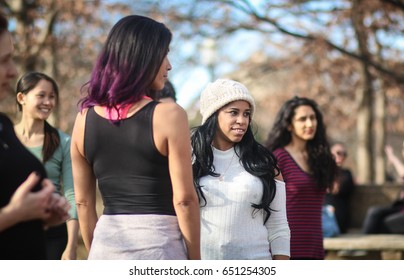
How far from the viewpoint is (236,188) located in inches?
149

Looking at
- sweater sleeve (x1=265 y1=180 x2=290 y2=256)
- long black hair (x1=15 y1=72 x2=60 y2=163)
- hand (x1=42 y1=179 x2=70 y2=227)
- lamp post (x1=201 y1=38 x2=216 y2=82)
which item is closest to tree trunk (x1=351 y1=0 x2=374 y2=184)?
lamp post (x1=201 y1=38 x2=216 y2=82)

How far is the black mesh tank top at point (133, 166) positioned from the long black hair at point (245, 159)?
2.59ft

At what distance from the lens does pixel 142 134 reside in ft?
9.96

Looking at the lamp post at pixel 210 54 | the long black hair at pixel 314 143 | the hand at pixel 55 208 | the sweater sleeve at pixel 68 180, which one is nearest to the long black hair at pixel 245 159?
the sweater sleeve at pixel 68 180

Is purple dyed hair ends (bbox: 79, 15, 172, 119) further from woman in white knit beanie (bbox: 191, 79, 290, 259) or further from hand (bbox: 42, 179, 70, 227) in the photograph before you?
woman in white knit beanie (bbox: 191, 79, 290, 259)

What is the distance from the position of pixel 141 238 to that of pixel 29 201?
670 millimetres

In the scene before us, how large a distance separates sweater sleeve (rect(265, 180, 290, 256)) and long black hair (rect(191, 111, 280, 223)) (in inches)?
1.6

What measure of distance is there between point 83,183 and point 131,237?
420 millimetres

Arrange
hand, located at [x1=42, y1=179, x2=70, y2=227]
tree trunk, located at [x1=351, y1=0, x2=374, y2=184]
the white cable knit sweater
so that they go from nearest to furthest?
hand, located at [x1=42, y1=179, x2=70, y2=227] → the white cable knit sweater → tree trunk, located at [x1=351, y1=0, x2=374, y2=184]

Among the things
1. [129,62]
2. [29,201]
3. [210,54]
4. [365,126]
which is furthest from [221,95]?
[365,126]

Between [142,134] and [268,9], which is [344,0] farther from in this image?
[142,134]

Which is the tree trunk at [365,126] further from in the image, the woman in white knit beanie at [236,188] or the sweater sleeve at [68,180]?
the woman in white knit beanie at [236,188]

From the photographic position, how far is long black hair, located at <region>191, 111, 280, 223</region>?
3.80m

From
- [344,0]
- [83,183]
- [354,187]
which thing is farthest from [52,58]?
[83,183]
